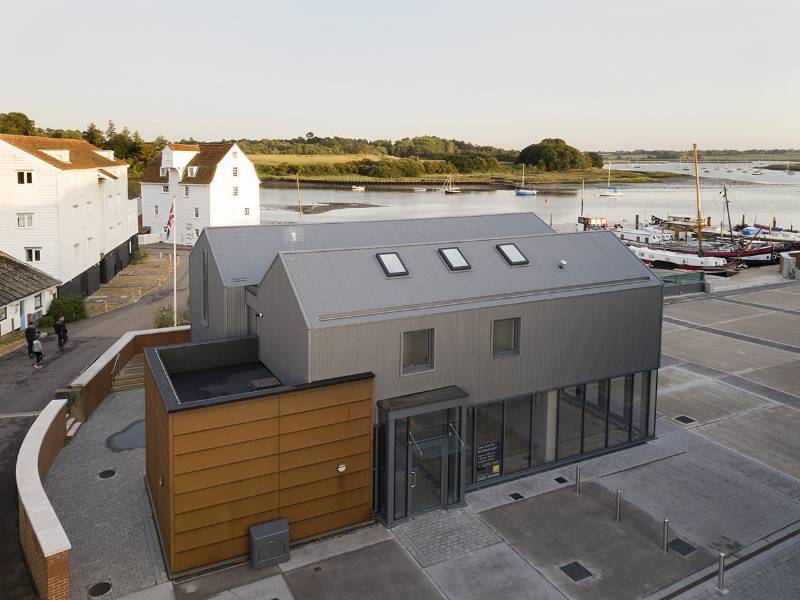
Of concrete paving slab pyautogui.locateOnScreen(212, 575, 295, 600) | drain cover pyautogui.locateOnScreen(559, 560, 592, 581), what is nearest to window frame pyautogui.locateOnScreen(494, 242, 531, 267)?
drain cover pyautogui.locateOnScreen(559, 560, 592, 581)

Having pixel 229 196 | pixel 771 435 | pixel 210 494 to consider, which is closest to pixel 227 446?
pixel 210 494

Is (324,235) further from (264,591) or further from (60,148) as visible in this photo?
(60,148)

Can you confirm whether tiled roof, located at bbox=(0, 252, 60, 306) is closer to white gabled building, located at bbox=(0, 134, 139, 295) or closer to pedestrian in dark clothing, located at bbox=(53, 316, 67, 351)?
white gabled building, located at bbox=(0, 134, 139, 295)

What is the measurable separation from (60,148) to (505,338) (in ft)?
102

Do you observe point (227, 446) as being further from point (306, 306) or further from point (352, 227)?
point (352, 227)

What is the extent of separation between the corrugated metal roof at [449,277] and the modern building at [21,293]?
19.4 metres

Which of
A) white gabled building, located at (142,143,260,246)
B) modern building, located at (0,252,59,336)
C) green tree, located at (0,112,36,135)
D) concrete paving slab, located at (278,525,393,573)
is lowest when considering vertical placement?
concrete paving slab, located at (278,525,393,573)

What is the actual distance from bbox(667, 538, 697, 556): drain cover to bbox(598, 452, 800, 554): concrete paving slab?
0.38 meters

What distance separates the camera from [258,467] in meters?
12.8

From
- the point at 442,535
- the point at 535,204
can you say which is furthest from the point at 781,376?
the point at 535,204

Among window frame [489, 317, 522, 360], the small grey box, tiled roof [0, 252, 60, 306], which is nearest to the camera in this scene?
the small grey box

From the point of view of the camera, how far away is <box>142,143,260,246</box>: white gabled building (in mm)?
58125

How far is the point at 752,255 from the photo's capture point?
5706 centimetres

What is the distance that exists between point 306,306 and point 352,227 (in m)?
7.33
